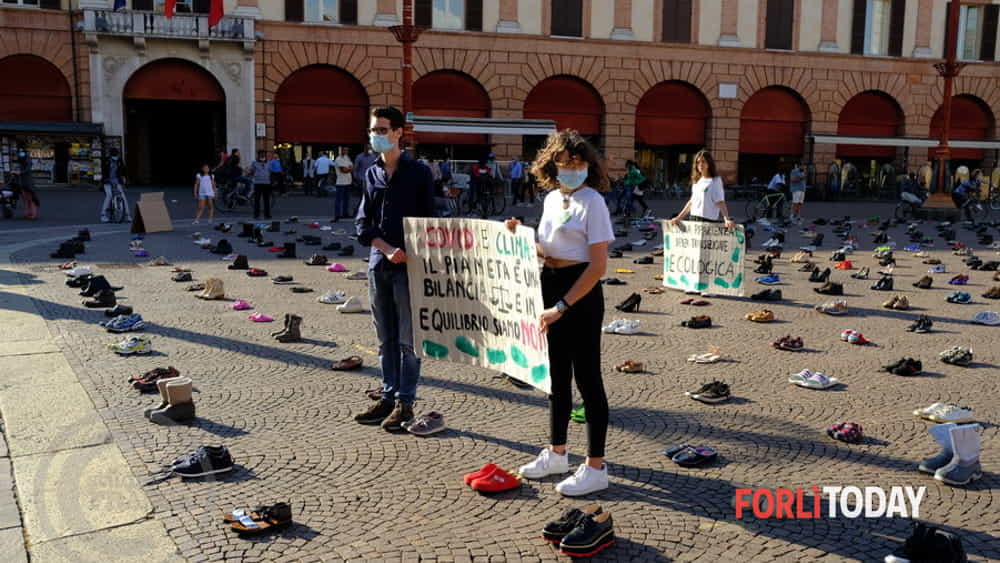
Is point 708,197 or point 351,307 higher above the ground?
point 708,197

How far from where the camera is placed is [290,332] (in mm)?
8000

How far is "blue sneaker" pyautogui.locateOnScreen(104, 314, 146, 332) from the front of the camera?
8.18 metres

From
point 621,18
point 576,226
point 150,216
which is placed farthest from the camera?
point 621,18

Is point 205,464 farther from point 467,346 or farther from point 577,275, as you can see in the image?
point 577,275

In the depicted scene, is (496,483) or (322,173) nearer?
(496,483)

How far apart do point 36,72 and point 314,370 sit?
3131cm

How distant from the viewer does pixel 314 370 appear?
698 cm

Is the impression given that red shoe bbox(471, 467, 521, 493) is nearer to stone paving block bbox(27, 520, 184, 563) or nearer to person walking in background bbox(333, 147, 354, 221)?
stone paving block bbox(27, 520, 184, 563)

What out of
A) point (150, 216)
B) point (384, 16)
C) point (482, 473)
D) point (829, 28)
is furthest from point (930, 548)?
point (829, 28)

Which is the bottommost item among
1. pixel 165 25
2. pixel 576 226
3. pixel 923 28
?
pixel 576 226

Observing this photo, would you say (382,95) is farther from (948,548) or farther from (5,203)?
(948,548)

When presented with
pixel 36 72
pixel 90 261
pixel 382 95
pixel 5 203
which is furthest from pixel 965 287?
pixel 36 72

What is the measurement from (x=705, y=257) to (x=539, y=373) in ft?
22.1

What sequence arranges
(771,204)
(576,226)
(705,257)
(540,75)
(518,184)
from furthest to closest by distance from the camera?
(540,75), (518,184), (771,204), (705,257), (576,226)
